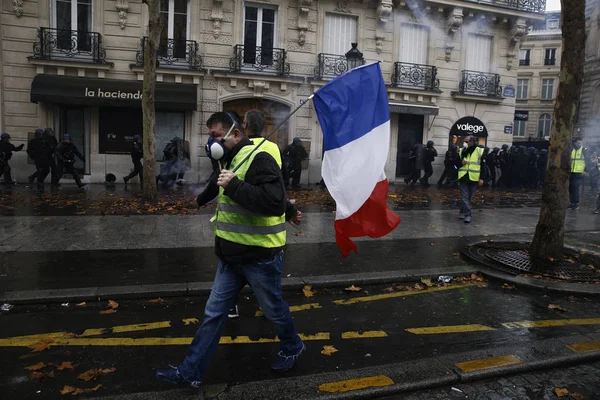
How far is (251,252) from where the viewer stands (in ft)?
10.1

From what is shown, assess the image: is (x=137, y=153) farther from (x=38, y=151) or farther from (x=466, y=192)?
(x=466, y=192)

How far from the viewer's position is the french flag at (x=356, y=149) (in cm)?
348

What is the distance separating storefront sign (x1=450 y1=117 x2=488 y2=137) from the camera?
20.5 metres

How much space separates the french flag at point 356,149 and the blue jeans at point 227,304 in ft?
2.28

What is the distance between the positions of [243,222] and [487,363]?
7.25 feet

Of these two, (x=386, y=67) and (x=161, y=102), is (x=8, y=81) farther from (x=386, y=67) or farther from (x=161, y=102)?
(x=386, y=67)

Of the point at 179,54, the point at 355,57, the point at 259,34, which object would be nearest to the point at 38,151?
the point at 179,54

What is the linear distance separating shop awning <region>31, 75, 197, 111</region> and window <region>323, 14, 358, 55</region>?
598 centimetres

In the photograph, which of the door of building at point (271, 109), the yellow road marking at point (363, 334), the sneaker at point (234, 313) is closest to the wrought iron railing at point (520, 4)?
the door of building at point (271, 109)

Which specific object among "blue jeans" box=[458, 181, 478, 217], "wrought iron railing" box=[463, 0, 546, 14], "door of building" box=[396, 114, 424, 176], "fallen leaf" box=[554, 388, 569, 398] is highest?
"wrought iron railing" box=[463, 0, 546, 14]

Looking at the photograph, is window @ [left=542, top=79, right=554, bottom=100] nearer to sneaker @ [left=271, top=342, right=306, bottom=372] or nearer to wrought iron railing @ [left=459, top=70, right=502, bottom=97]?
wrought iron railing @ [left=459, top=70, right=502, bottom=97]

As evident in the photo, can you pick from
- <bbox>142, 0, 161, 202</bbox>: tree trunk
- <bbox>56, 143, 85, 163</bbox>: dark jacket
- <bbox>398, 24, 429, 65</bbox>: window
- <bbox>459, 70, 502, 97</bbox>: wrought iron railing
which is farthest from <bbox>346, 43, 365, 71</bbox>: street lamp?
<bbox>459, 70, 502, 97</bbox>: wrought iron railing

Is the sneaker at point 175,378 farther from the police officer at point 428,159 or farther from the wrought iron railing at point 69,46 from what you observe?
the police officer at point 428,159

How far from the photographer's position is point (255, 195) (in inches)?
114
